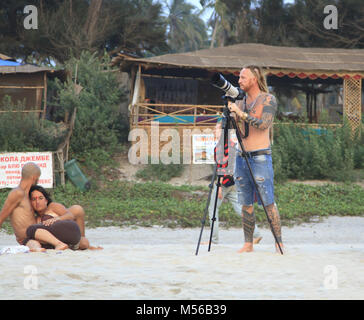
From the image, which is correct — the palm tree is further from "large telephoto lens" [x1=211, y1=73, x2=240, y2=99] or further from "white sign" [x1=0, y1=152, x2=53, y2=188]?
"large telephoto lens" [x1=211, y1=73, x2=240, y2=99]

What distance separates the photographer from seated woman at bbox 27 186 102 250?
637 cm

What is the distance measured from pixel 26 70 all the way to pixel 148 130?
12.9 ft

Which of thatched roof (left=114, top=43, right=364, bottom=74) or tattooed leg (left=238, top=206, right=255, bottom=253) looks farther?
thatched roof (left=114, top=43, right=364, bottom=74)

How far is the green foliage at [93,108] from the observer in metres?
16.6

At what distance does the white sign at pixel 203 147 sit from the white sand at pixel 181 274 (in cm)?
740

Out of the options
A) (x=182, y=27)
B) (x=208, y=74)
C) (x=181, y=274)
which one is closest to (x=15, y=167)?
(x=181, y=274)

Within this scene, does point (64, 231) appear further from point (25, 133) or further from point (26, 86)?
point (26, 86)

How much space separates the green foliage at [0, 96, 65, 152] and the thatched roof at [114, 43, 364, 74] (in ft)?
11.7

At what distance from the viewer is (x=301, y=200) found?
13.1 metres

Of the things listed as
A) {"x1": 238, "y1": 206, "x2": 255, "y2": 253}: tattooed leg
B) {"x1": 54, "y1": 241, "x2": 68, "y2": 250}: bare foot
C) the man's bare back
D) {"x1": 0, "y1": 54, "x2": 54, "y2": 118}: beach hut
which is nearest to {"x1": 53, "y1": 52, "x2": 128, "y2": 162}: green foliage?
{"x1": 0, "y1": 54, "x2": 54, "y2": 118}: beach hut
